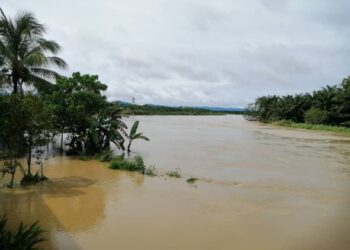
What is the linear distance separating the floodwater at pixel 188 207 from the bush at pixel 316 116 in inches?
1330

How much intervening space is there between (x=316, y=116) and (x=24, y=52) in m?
40.4

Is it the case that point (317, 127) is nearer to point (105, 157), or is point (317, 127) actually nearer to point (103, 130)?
point (103, 130)

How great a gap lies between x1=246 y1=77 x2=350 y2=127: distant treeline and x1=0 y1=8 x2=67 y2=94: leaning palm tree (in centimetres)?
3615

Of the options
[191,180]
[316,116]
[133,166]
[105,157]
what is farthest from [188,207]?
[316,116]

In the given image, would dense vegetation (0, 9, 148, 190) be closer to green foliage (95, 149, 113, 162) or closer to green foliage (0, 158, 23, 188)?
green foliage (95, 149, 113, 162)

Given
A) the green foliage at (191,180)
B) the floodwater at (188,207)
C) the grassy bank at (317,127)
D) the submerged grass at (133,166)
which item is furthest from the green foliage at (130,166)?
the grassy bank at (317,127)

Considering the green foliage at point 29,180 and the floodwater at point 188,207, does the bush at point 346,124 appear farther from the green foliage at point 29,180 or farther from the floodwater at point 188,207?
the green foliage at point 29,180

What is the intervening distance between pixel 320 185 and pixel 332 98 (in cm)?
3673

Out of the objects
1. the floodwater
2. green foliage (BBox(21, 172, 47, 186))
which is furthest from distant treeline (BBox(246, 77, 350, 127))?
green foliage (BBox(21, 172, 47, 186))

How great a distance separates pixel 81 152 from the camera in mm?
16984

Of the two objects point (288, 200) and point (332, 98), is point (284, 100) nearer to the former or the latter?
point (332, 98)

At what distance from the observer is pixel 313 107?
51156 millimetres

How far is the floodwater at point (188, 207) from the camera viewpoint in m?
6.99

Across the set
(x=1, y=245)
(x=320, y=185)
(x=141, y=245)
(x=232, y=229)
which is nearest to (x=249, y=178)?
(x=320, y=185)
